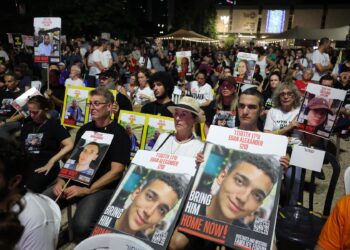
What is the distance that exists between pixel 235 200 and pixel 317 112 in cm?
211

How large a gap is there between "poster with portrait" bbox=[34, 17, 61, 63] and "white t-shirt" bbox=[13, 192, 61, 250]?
5.50 meters

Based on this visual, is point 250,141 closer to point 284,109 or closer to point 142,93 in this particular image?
point 284,109

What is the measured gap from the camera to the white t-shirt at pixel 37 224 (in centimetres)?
182

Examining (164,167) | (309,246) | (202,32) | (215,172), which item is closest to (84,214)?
(164,167)

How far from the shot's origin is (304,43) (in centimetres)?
4034

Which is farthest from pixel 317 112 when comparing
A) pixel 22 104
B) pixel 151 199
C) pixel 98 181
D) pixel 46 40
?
pixel 46 40

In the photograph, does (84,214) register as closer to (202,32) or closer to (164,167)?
(164,167)

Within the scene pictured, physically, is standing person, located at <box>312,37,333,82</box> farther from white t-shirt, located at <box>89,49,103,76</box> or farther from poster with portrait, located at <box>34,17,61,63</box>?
white t-shirt, located at <box>89,49,103,76</box>

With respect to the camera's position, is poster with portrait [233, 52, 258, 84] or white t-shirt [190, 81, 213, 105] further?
white t-shirt [190, 81, 213, 105]

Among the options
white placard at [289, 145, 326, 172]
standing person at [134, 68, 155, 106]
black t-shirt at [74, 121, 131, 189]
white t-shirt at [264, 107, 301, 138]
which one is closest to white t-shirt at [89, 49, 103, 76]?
standing person at [134, 68, 155, 106]

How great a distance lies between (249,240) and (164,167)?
87 cm

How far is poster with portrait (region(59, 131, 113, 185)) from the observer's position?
3.44 metres

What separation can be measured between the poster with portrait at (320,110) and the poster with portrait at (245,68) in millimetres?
3503

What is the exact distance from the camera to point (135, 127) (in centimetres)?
500
